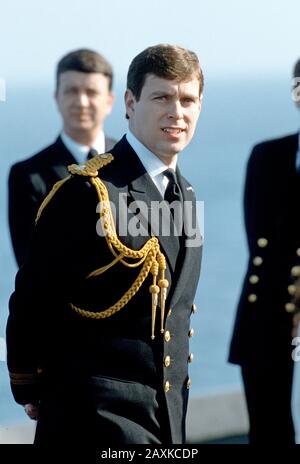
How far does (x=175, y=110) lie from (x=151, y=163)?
17 cm

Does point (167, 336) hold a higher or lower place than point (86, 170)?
lower

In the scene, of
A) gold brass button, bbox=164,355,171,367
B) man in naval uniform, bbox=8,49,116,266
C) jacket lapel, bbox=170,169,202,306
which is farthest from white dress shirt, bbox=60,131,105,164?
gold brass button, bbox=164,355,171,367

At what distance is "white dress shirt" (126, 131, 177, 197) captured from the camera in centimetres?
397

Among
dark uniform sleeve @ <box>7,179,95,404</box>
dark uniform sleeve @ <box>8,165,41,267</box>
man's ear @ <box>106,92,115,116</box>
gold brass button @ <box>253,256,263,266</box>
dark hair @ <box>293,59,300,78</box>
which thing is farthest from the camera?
man's ear @ <box>106,92,115,116</box>

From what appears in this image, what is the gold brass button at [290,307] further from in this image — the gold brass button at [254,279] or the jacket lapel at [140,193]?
the jacket lapel at [140,193]

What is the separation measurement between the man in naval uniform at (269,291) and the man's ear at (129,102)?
2.66ft

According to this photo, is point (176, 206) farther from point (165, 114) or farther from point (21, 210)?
point (21, 210)

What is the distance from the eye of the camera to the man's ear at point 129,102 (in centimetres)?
398

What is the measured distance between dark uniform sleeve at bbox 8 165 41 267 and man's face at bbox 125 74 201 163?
148 cm

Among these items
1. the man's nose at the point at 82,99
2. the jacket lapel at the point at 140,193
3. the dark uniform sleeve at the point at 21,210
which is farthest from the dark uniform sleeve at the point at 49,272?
the man's nose at the point at 82,99

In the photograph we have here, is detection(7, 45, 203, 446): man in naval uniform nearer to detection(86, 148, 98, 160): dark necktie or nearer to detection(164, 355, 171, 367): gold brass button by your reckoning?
detection(164, 355, 171, 367): gold brass button

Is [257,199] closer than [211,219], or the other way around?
[257,199]

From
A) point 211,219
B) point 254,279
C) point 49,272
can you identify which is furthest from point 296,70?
point 211,219

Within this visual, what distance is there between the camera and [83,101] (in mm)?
5434
